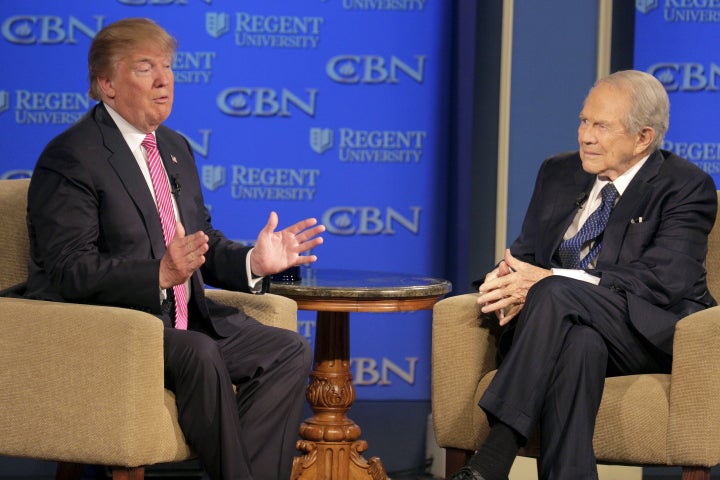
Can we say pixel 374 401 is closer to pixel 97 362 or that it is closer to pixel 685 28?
pixel 685 28

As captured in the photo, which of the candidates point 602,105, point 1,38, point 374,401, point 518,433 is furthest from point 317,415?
point 1,38

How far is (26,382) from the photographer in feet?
10.3

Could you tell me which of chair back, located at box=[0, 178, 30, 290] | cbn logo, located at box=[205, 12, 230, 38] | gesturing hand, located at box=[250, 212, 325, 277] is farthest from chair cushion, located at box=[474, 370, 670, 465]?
cbn logo, located at box=[205, 12, 230, 38]

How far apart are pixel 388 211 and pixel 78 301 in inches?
104

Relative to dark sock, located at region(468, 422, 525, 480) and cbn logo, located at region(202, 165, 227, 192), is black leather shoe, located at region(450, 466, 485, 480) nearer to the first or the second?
dark sock, located at region(468, 422, 525, 480)

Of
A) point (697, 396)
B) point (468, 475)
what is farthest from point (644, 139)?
point (468, 475)

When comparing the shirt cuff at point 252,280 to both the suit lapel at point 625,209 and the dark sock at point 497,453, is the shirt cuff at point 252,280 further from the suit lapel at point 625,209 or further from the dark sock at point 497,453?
the suit lapel at point 625,209

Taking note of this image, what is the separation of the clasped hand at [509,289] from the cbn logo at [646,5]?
2.44 metres

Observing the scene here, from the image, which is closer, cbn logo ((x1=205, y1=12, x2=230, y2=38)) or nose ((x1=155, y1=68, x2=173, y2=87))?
nose ((x1=155, y1=68, x2=173, y2=87))

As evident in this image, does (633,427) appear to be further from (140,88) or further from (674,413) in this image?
(140,88)

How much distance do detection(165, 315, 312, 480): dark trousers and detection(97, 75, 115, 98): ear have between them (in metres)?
0.77

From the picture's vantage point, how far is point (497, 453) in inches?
126

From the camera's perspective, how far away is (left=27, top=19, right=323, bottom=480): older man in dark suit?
316 cm

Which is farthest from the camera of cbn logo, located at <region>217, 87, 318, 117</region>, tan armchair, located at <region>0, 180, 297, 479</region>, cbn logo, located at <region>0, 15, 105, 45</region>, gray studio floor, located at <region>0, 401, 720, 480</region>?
cbn logo, located at <region>217, 87, 318, 117</region>
